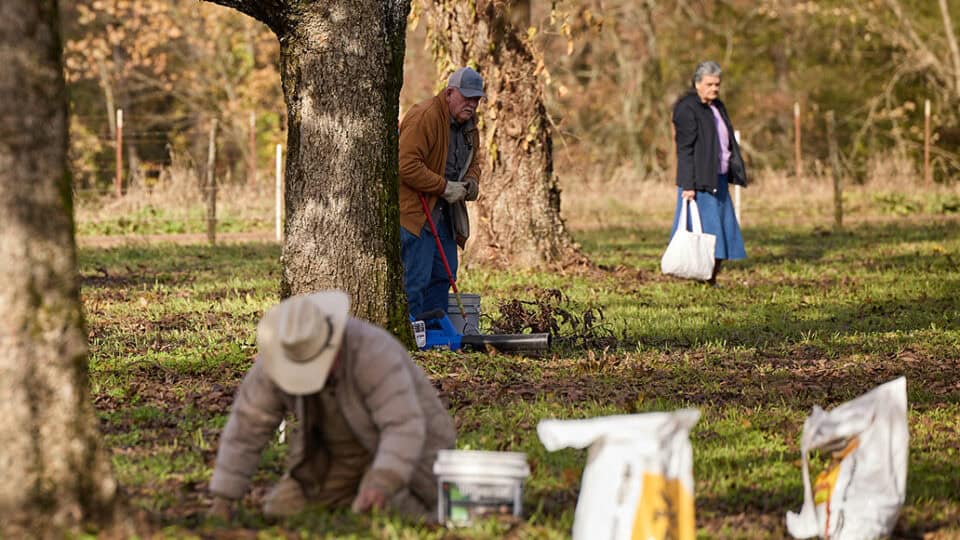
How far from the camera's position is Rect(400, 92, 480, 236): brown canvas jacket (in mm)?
9625

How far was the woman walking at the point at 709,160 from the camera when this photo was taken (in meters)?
13.8

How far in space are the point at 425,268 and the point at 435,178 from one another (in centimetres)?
66

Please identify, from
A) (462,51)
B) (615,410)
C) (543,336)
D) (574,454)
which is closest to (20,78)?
(574,454)

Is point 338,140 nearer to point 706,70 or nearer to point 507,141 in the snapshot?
point 706,70

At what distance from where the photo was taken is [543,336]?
9.72 m

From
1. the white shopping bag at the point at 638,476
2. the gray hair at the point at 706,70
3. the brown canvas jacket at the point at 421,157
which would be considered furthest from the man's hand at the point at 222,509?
the gray hair at the point at 706,70

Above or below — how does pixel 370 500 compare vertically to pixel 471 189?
below

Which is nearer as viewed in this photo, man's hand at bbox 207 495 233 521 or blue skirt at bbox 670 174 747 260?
man's hand at bbox 207 495 233 521

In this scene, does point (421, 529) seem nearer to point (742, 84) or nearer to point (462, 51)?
point (462, 51)

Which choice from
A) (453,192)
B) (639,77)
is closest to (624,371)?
(453,192)

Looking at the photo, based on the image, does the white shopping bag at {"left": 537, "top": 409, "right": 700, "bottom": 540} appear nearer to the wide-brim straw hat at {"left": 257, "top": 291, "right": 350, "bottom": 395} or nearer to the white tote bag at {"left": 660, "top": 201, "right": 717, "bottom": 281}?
the wide-brim straw hat at {"left": 257, "top": 291, "right": 350, "bottom": 395}

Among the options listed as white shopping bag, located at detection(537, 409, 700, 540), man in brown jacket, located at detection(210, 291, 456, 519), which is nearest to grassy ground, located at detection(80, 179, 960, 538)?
man in brown jacket, located at detection(210, 291, 456, 519)

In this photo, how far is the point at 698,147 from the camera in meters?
13.9

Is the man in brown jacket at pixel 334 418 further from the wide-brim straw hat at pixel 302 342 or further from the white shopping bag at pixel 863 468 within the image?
the white shopping bag at pixel 863 468
